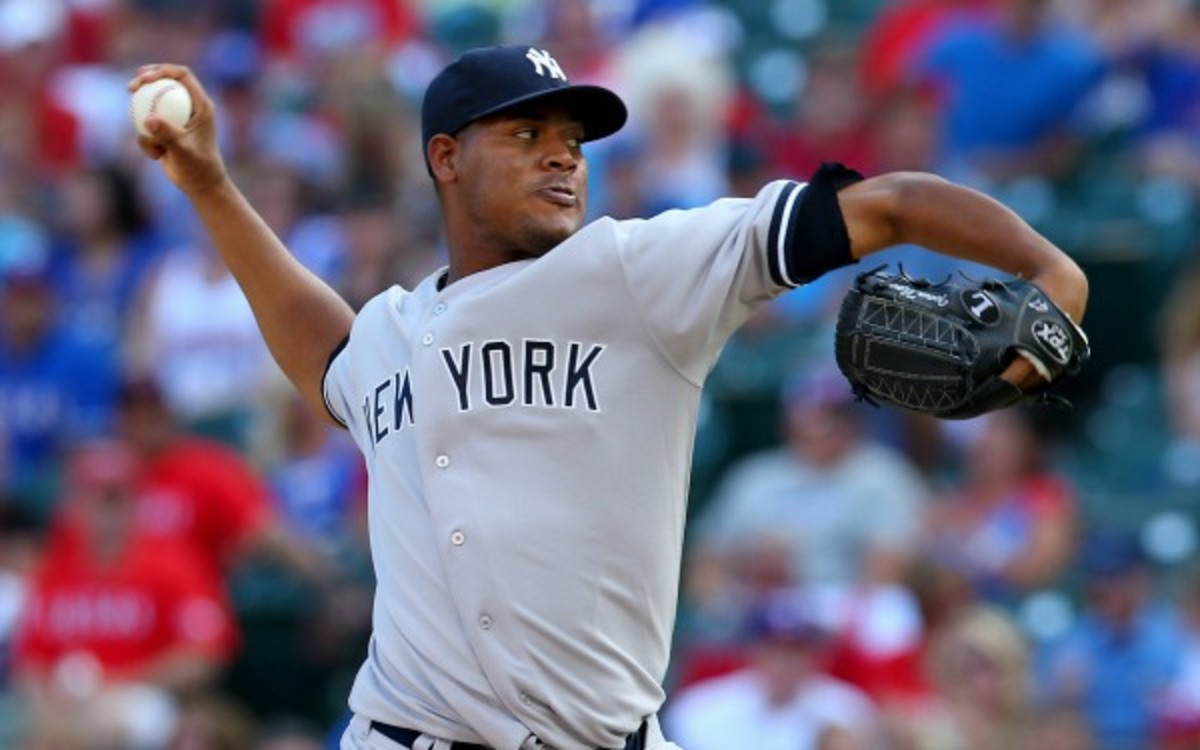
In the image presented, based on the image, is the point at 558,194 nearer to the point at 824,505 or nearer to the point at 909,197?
the point at 909,197

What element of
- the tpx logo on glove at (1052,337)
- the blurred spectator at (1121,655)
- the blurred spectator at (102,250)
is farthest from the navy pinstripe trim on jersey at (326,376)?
the blurred spectator at (102,250)

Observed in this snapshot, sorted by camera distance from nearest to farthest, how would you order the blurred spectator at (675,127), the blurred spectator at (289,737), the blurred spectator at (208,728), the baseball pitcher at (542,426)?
the baseball pitcher at (542,426), the blurred spectator at (289,737), the blurred spectator at (208,728), the blurred spectator at (675,127)

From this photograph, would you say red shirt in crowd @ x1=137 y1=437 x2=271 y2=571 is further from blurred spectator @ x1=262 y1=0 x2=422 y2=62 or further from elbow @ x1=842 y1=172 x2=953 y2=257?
elbow @ x1=842 y1=172 x2=953 y2=257

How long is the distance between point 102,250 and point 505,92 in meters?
7.17

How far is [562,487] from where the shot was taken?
420 centimetres

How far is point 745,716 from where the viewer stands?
A: 7836 mm

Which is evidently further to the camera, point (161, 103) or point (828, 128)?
point (828, 128)

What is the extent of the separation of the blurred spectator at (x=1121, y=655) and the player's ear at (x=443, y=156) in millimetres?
3820

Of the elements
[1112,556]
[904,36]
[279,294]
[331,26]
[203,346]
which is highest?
[331,26]

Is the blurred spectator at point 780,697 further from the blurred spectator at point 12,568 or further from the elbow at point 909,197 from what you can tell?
the elbow at point 909,197

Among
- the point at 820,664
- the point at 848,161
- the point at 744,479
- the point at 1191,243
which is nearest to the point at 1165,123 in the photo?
the point at 1191,243

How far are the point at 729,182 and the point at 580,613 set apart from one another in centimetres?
623

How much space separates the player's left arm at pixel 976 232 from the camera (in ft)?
12.5

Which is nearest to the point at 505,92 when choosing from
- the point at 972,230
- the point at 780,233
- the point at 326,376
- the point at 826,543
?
the point at 780,233
